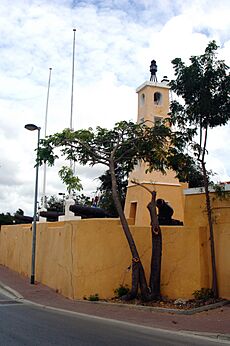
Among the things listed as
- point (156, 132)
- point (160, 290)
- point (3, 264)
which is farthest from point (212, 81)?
point (3, 264)

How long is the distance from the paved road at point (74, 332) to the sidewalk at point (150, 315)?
58 centimetres

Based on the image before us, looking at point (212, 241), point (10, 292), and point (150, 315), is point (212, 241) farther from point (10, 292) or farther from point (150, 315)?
point (10, 292)

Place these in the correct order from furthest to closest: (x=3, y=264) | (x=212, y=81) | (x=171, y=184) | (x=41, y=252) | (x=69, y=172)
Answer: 1. (x=3, y=264)
2. (x=171, y=184)
3. (x=41, y=252)
4. (x=69, y=172)
5. (x=212, y=81)

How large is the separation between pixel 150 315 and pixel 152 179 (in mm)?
13230

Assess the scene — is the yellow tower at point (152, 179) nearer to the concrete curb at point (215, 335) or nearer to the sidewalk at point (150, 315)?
the sidewalk at point (150, 315)

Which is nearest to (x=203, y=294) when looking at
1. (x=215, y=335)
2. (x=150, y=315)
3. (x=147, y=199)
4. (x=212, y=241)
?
(x=212, y=241)

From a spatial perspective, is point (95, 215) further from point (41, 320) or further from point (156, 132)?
point (41, 320)

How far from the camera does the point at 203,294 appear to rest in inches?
544

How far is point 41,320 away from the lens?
10.8 m

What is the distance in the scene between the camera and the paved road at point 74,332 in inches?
331

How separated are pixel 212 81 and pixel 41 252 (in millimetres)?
11211

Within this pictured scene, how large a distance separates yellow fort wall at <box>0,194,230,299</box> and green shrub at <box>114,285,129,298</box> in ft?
0.49

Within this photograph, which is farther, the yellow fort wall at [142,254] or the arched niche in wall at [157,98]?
the arched niche in wall at [157,98]

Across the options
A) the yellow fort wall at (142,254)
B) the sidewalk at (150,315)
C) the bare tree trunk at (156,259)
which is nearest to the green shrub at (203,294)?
the yellow fort wall at (142,254)
